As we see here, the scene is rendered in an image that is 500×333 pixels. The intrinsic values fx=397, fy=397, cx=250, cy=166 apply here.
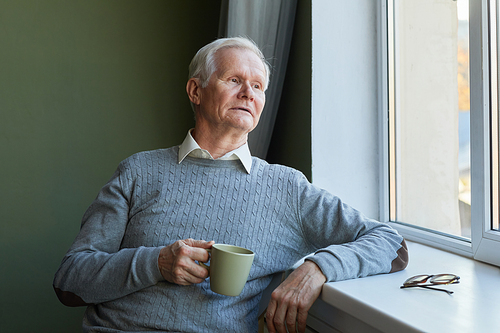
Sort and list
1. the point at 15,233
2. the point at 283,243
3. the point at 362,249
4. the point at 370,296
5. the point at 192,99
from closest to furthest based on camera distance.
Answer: the point at 370,296 → the point at 362,249 → the point at 283,243 → the point at 192,99 → the point at 15,233

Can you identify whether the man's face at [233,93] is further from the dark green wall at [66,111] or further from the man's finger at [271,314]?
the dark green wall at [66,111]

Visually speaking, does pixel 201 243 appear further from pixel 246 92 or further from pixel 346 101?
pixel 346 101

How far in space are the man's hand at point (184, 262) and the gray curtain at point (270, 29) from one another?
2.74 ft

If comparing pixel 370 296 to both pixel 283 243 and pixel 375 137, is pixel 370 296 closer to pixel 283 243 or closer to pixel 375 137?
pixel 283 243

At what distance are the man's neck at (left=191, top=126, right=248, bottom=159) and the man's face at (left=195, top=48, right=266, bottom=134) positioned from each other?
2 centimetres

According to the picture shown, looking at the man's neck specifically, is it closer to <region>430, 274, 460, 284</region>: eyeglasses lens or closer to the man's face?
the man's face

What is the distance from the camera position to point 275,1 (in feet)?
5.27

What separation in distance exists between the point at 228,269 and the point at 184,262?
0.40 ft

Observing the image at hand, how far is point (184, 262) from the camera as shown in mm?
939

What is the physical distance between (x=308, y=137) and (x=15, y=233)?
1.45 meters

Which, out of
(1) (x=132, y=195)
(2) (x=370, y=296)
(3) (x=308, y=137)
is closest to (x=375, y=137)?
(3) (x=308, y=137)

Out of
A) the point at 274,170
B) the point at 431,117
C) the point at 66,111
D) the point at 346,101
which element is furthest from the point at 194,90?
the point at 66,111

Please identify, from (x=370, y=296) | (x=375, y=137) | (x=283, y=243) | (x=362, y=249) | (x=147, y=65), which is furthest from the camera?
(x=147, y=65)

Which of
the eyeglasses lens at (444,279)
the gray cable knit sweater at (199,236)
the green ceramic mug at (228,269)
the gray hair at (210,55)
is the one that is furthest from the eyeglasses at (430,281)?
the gray hair at (210,55)
